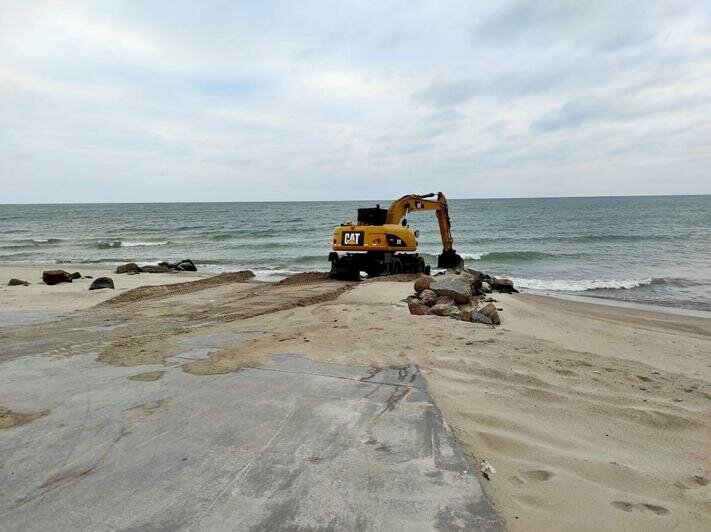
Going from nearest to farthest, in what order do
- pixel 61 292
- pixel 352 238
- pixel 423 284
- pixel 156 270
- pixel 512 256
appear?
1. pixel 423 284
2. pixel 61 292
3. pixel 352 238
4. pixel 156 270
5. pixel 512 256

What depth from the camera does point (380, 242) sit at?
12547 millimetres

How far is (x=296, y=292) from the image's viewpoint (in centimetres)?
1086

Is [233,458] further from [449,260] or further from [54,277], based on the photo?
[54,277]

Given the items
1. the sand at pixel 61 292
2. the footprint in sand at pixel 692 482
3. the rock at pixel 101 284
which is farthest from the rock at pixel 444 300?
the rock at pixel 101 284

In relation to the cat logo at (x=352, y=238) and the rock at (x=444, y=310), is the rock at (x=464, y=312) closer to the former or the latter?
the rock at (x=444, y=310)

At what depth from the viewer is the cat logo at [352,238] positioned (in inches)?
494

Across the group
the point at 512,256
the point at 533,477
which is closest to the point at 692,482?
the point at 533,477

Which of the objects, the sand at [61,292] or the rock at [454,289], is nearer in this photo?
the rock at [454,289]

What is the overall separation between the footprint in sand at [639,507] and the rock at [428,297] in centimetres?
576

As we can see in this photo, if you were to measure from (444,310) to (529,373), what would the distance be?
3108 mm

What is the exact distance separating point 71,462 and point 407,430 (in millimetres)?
1963

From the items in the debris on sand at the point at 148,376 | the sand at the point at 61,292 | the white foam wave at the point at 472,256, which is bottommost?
the white foam wave at the point at 472,256

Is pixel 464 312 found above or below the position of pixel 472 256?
above

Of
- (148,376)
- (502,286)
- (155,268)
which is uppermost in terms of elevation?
(148,376)
